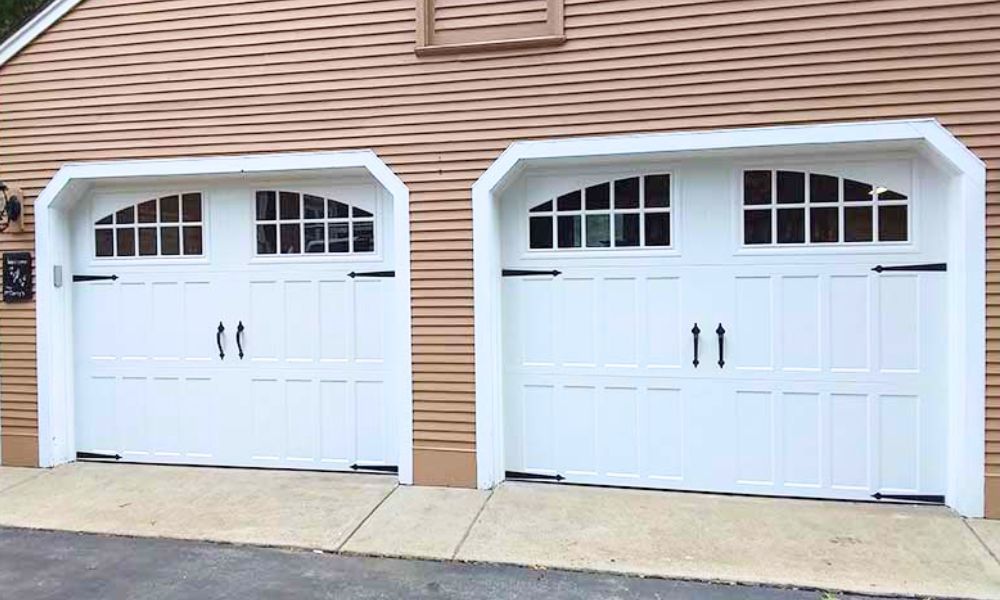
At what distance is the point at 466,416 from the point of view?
5184 mm

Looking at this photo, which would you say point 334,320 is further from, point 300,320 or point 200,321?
point 200,321

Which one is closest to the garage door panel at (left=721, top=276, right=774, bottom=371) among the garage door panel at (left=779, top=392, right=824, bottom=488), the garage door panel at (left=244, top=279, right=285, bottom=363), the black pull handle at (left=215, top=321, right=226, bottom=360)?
the garage door panel at (left=779, top=392, right=824, bottom=488)

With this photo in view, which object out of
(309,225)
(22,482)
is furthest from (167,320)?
(22,482)

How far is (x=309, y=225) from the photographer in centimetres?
563

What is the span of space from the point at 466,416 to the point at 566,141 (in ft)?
6.29

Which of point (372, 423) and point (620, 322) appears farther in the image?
point (372, 423)

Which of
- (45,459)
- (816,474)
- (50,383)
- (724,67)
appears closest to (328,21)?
(724,67)

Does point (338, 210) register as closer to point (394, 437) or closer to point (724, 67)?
point (394, 437)

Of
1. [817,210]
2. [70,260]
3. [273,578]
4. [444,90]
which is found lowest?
[273,578]

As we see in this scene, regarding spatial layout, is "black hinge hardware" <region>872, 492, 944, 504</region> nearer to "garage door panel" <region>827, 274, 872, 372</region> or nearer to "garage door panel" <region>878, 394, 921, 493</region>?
"garage door panel" <region>878, 394, 921, 493</region>

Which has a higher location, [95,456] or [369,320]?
[369,320]

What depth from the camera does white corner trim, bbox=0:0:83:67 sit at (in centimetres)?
566

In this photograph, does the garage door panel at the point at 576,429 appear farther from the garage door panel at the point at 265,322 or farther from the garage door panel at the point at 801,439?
the garage door panel at the point at 265,322

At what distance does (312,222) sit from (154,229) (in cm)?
128
